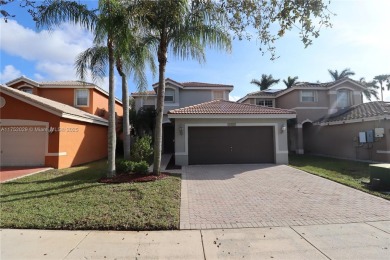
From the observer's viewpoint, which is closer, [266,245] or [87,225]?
[266,245]

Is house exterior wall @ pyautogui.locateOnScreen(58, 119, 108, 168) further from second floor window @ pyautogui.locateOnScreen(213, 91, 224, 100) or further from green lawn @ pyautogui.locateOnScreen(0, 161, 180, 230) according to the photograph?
second floor window @ pyautogui.locateOnScreen(213, 91, 224, 100)

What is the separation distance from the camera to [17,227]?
17.8 ft

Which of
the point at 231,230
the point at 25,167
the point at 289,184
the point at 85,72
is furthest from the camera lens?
the point at 25,167

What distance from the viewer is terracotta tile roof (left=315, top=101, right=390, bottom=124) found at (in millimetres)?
16556

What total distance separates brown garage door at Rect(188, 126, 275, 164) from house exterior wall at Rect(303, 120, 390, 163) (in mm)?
7177

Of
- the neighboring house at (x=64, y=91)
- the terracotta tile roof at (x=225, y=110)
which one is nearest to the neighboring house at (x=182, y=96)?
the neighboring house at (x=64, y=91)

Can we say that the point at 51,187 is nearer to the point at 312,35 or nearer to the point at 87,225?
the point at 87,225

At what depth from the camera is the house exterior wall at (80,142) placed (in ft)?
46.0

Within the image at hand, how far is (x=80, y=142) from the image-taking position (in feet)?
52.2

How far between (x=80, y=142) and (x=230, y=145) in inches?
370

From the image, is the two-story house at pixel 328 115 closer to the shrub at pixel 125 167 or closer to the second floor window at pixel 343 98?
the second floor window at pixel 343 98

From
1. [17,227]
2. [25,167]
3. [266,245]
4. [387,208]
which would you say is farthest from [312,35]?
[25,167]

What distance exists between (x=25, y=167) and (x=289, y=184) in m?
13.1

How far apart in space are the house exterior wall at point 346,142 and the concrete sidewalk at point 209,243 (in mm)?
13072
